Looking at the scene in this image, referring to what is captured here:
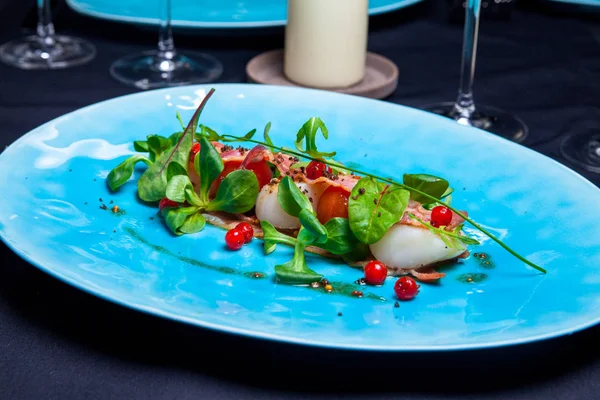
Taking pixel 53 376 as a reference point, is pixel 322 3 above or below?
above

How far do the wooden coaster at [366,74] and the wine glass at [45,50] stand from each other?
0.40m

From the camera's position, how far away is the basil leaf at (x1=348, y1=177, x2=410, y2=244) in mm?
1129

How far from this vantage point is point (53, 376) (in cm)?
98

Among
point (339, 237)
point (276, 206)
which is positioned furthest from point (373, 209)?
point (276, 206)

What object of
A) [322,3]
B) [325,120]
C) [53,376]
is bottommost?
[53,376]

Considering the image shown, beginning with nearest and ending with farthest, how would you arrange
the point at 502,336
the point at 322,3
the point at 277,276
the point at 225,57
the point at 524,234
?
the point at 502,336 < the point at 277,276 < the point at 524,234 < the point at 322,3 < the point at 225,57

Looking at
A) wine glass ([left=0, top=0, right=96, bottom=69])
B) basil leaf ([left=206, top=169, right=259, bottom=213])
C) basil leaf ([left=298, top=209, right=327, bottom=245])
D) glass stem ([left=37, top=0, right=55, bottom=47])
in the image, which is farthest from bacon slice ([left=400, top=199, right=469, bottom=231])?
glass stem ([left=37, top=0, right=55, bottom=47])

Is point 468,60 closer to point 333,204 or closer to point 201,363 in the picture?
point 333,204

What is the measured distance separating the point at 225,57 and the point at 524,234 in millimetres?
1055

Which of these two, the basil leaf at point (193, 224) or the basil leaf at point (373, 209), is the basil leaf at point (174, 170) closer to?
the basil leaf at point (193, 224)

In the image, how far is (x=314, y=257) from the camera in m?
1.17

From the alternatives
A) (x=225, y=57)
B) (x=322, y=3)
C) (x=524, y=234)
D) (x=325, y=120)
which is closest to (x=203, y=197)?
(x=325, y=120)

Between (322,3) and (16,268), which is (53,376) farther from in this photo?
(322,3)

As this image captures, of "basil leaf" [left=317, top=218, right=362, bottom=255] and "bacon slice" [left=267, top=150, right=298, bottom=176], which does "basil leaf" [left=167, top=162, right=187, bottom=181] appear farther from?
"basil leaf" [left=317, top=218, right=362, bottom=255]
